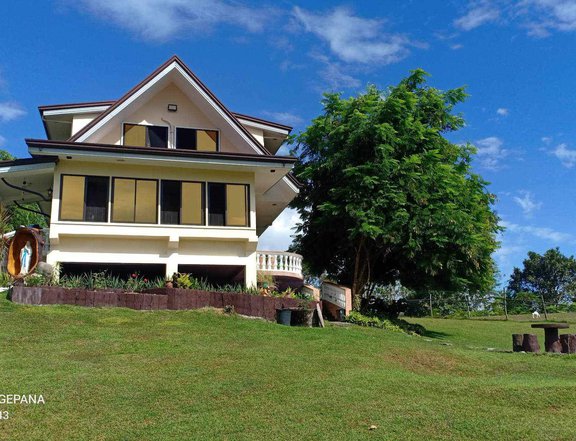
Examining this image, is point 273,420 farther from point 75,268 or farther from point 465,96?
point 465,96

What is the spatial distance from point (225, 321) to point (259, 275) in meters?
5.71

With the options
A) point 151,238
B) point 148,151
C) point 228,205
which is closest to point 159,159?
point 148,151

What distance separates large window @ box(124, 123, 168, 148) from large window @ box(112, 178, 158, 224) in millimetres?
1962

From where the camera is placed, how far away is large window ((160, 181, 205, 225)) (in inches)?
827

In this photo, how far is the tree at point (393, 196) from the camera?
22.5 m

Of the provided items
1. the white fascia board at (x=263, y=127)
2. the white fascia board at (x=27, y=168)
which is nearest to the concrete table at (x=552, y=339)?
the white fascia board at (x=263, y=127)

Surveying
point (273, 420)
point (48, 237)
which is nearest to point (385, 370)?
point (273, 420)

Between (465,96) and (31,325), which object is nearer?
(31,325)

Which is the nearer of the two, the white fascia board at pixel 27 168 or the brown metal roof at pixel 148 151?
the brown metal roof at pixel 148 151

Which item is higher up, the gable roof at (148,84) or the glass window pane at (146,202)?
the gable roof at (148,84)

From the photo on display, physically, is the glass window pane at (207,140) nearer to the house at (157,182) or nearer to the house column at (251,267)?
the house at (157,182)

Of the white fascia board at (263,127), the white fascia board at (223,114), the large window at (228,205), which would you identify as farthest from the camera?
the white fascia board at (263,127)

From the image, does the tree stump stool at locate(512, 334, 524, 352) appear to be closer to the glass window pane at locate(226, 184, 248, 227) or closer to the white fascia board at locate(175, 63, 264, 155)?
the glass window pane at locate(226, 184, 248, 227)

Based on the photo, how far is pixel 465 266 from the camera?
24.7m
